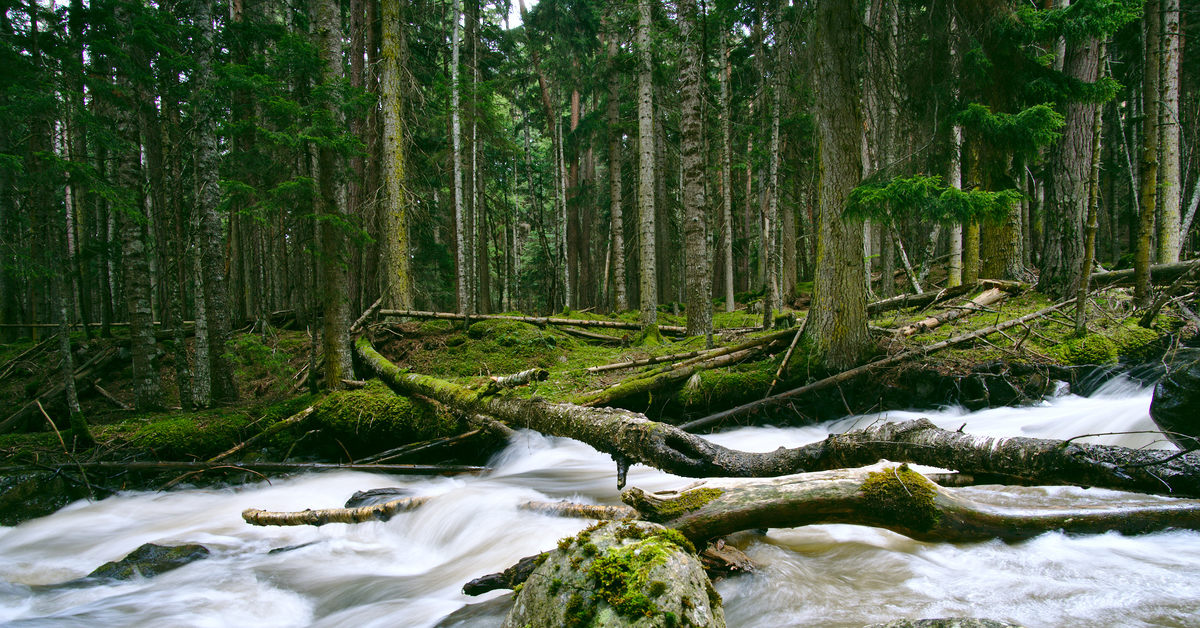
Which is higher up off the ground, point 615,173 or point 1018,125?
point 615,173

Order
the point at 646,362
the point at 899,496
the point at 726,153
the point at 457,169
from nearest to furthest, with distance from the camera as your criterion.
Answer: the point at 899,496 → the point at 646,362 → the point at 457,169 → the point at 726,153

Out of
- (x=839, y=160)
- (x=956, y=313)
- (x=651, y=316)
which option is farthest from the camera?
(x=651, y=316)

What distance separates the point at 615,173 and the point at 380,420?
43.3ft

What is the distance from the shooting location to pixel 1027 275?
10.5 meters

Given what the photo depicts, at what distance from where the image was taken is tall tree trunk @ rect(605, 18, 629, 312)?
671 inches

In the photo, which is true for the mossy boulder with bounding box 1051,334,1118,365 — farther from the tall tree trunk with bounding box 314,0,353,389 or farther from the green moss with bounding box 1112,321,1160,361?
the tall tree trunk with bounding box 314,0,353,389

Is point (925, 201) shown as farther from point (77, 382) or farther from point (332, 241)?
point (77, 382)

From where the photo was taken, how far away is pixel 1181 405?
482 centimetres

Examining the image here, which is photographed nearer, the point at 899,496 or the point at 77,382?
the point at 899,496

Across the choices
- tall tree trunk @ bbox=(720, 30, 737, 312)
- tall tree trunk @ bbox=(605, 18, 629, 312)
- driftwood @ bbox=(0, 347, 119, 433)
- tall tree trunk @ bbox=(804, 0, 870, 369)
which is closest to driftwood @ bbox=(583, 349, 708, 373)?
tall tree trunk @ bbox=(804, 0, 870, 369)

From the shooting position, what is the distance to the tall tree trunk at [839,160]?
6.38 m

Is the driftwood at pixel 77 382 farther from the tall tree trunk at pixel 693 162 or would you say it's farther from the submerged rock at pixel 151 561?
the tall tree trunk at pixel 693 162

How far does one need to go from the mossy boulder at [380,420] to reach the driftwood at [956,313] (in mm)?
6704

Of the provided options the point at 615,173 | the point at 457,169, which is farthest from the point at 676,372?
the point at 615,173
